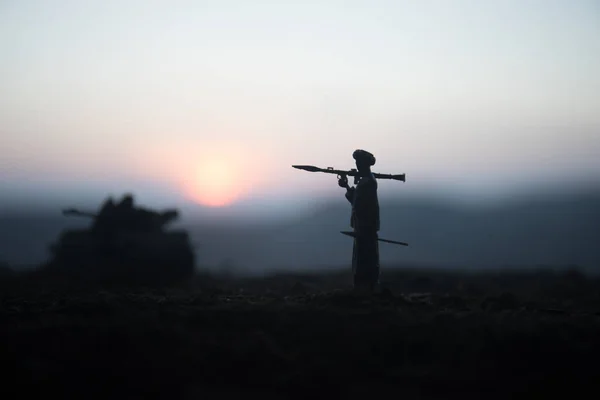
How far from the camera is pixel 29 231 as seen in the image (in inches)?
7367

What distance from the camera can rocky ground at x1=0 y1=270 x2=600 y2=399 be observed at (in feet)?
39.4

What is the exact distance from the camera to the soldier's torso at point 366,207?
19.5 metres

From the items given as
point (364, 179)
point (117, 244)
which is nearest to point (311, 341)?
point (364, 179)

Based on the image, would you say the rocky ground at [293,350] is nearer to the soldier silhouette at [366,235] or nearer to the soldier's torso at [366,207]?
the soldier silhouette at [366,235]

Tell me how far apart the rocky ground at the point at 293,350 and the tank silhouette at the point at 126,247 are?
56.2 ft

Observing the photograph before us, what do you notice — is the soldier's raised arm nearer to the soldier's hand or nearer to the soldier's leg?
the soldier's hand

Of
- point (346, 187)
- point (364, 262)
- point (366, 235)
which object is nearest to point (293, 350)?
point (364, 262)

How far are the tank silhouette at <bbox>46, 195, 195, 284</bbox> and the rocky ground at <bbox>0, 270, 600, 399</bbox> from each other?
17141 millimetres

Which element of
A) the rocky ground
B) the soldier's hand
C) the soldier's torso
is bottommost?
the rocky ground

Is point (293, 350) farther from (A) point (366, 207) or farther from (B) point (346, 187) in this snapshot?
(B) point (346, 187)

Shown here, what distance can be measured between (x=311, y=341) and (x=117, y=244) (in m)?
A: 23.3

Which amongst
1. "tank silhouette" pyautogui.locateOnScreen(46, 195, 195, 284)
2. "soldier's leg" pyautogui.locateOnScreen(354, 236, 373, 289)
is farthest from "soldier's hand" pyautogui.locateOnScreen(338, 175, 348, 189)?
"tank silhouette" pyautogui.locateOnScreen(46, 195, 195, 284)

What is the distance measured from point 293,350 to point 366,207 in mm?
6716

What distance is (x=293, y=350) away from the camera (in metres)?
13.6
